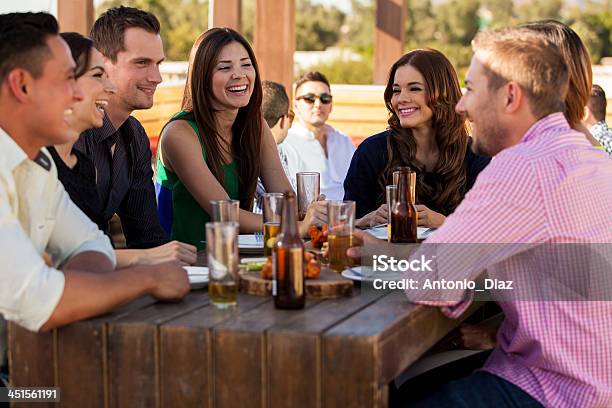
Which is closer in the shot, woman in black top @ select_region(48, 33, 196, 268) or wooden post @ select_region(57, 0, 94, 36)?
woman in black top @ select_region(48, 33, 196, 268)

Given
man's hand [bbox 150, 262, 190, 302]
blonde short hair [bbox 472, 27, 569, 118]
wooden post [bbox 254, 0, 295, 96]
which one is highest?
wooden post [bbox 254, 0, 295, 96]

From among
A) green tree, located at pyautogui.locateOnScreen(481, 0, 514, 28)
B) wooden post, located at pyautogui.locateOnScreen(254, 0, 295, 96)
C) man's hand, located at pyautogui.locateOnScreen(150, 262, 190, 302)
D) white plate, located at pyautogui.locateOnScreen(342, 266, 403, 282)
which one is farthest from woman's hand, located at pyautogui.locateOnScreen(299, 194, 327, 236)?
green tree, located at pyautogui.locateOnScreen(481, 0, 514, 28)

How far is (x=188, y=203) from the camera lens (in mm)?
3803

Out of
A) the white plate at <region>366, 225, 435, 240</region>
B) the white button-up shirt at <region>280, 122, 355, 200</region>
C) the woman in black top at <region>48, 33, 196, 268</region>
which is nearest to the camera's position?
the woman in black top at <region>48, 33, 196, 268</region>

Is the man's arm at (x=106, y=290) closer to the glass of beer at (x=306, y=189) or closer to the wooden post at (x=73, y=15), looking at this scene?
the glass of beer at (x=306, y=189)

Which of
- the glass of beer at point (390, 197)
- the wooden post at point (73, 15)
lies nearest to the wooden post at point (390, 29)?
the wooden post at point (73, 15)

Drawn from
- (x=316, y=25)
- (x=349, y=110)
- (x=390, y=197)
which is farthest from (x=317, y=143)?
(x=316, y=25)

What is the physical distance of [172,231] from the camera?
3908 millimetres

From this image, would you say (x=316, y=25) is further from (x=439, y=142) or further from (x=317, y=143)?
(x=439, y=142)

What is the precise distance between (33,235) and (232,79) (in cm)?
182

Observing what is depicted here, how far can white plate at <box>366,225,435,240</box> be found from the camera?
3104 millimetres

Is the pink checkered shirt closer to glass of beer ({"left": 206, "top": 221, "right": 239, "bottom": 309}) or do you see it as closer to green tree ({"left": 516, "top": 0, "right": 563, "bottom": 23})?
glass of beer ({"left": 206, "top": 221, "right": 239, "bottom": 309})

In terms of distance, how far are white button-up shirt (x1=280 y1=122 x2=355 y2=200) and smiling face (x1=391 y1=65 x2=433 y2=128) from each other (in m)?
2.12

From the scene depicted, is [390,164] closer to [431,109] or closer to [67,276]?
[431,109]
